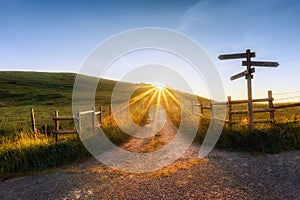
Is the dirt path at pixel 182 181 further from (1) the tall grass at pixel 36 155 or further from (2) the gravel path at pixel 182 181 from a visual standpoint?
(1) the tall grass at pixel 36 155

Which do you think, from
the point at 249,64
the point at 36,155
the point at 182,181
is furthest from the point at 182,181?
the point at 249,64

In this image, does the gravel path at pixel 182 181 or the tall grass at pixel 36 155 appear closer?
the gravel path at pixel 182 181

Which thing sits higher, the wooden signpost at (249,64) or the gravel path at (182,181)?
the wooden signpost at (249,64)

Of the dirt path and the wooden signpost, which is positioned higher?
the wooden signpost

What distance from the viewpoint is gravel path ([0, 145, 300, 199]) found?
5.81 m

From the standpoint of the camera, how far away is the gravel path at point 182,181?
229 inches

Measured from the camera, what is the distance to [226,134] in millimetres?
10586

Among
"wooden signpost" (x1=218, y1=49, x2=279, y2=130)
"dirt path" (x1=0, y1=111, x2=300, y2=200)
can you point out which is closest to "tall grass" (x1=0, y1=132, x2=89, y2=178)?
"dirt path" (x1=0, y1=111, x2=300, y2=200)

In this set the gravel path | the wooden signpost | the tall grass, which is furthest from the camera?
the wooden signpost

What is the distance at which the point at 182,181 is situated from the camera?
6.59m

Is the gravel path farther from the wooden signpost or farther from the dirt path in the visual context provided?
the wooden signpost

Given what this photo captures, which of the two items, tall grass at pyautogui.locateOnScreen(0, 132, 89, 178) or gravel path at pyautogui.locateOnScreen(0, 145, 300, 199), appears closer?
gravel path at pyautogui.locateOnScreen(0, 145, 300, 199)

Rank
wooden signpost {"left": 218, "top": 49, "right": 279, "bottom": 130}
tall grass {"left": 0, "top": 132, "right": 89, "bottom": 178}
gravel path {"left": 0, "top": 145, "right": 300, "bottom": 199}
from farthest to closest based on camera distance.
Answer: wooden signpost {"left": 218, "top": 49, "right": 279, "bottom": 130} < tall grass {"left": 0, "top": 132, "right": 89, "bottom": 178} < gravel path {"left": 0, "top": 145, "right": 300, "bottom": 199}

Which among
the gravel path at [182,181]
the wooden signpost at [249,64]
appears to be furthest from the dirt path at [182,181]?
the wooden signpost at [249,64]
